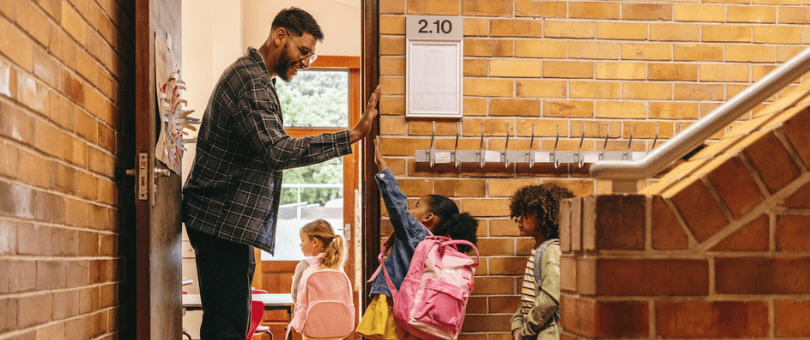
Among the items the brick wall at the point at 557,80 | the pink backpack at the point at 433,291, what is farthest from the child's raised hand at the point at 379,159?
A: the pink backpack at the point at 433,291

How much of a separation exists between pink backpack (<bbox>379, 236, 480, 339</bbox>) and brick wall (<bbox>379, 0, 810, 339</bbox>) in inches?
15.2

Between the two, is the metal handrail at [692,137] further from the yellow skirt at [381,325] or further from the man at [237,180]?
the yellow skirt at [381,325]

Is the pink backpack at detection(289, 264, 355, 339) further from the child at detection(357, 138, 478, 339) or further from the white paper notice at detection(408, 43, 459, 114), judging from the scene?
the white paper notice at detection(408, 43, 459, 114)

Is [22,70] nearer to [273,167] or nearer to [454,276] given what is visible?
[273,167]

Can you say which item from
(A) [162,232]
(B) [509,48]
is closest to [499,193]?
(B) [509,48]

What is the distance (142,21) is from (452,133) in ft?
5.51

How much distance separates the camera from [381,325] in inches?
110

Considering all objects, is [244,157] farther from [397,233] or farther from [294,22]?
[397,233]

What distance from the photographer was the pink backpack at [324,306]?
4.17m

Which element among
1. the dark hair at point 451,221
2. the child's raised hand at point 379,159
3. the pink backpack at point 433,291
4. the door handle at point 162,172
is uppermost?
the child's raised hand at point 379,159

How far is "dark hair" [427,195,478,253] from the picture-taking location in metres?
3.04

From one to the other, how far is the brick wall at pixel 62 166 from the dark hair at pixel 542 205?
1.62 meters

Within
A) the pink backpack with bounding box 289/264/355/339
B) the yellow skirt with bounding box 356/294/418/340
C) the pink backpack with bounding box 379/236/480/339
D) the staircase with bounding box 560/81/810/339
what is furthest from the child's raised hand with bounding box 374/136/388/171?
the staircase with bounding box 560/81/810/339

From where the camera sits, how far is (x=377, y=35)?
3256 millimetres
